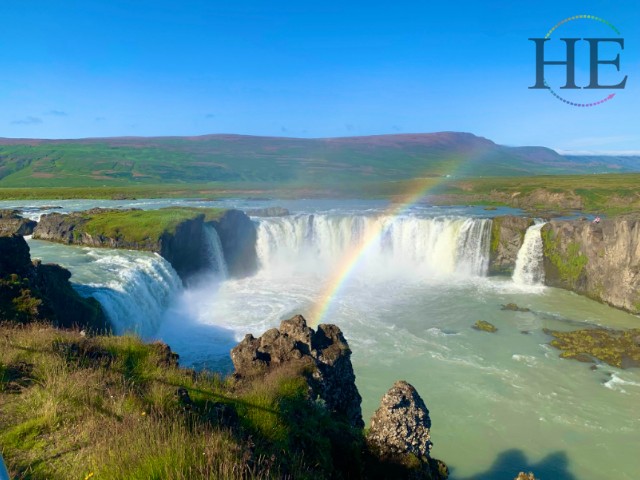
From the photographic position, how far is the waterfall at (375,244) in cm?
4372

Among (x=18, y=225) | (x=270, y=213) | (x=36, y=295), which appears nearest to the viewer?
(x=36, y=295)

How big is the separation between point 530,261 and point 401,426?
35682mm

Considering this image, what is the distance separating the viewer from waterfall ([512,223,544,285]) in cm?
3975

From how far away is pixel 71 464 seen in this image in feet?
15.9

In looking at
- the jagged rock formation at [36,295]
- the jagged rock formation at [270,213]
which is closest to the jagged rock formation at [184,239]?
the jagged rock formation at [270,213]

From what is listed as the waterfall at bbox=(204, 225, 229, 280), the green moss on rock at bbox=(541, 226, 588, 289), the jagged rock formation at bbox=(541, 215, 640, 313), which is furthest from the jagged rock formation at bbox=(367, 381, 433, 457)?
the green moss on rock at bbox=(541, 226, 588, 289)

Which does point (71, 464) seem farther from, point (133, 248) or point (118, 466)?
point (133, 248)

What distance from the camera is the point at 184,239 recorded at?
1532 inches

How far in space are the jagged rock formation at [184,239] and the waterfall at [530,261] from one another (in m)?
27.6

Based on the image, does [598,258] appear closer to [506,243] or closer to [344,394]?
[506,243]

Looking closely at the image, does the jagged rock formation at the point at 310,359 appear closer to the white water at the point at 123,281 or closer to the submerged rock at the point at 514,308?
the white water at the point at 123,281

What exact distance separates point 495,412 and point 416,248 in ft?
94.2

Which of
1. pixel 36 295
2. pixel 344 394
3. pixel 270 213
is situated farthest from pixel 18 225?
pixel 344 394

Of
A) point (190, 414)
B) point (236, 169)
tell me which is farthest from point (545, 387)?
point (236, 169)
